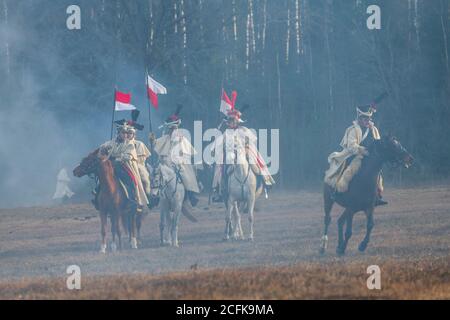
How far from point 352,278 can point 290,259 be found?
4.01m

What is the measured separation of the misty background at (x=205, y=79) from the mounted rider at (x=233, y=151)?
1735 centimetres

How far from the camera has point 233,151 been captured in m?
21.9

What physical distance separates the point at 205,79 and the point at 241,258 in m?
25.1

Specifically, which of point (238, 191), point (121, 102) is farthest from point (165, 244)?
point (121, 102)

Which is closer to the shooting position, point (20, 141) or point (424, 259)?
point (424, 259)

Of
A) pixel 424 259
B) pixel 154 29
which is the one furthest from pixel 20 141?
pixel 424 259

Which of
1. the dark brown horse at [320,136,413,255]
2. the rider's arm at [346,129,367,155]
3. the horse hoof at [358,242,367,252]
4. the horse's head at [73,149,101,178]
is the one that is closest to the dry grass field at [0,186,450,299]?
the horse hoof at [358,242,367,252]

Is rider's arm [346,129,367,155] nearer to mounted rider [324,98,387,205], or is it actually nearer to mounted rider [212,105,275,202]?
mounted rider [324,98,387,205]

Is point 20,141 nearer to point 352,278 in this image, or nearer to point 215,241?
point 215,241

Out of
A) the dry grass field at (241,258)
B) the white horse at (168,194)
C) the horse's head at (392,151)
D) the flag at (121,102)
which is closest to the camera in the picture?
the dry grass field at (241,258)

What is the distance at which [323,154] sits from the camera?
44.0 meters

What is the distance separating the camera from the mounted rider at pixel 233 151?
21.9 metres

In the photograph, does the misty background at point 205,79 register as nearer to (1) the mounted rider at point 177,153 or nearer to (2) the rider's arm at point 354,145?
(1) the mounted rider at point 177,153

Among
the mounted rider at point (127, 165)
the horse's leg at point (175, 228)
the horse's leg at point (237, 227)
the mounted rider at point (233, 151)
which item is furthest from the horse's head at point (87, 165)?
the horse's leg at point (237, 227)
